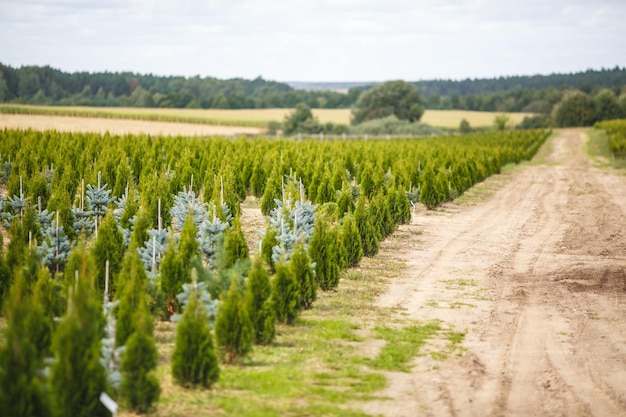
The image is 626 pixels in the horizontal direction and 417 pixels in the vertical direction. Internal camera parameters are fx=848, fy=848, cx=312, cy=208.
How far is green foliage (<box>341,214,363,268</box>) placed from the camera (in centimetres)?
1775

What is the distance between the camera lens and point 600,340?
12.6 metres

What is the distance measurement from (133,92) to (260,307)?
407ft

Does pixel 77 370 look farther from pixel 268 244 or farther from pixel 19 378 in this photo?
pixel 268 244

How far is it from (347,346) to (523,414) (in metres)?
3.28

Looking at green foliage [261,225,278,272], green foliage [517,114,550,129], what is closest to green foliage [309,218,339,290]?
green foliage [261,225,278,272]

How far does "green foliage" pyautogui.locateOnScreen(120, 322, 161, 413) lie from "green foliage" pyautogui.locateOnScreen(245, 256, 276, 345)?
9.26 feet

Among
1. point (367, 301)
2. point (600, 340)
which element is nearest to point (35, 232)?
point (367, 301)

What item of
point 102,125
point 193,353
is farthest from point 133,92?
point 193,353

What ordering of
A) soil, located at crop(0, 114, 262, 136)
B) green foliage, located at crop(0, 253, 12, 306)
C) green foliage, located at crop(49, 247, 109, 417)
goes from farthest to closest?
soil, located at crop(0, 114, 262, 136) → green foliage, located at crop(0, 253, 12, 306) → green foliage, located at crop(49, 247, 109, 417)

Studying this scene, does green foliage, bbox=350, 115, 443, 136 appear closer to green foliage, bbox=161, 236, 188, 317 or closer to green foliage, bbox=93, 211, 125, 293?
green foliage, bbox=93, 211, 125, 293

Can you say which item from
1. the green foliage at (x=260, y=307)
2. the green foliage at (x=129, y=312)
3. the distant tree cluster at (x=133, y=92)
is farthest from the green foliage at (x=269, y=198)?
the distant tree cluster at (x=133, y=92)

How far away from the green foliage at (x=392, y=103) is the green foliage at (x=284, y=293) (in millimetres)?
96649

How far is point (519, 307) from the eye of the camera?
48.2 ft

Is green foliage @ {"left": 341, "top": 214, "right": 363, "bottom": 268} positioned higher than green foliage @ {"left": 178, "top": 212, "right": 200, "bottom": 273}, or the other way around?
green foliage @ {"left": 178, "top": 212, "right": 200, "bottom": 273}
